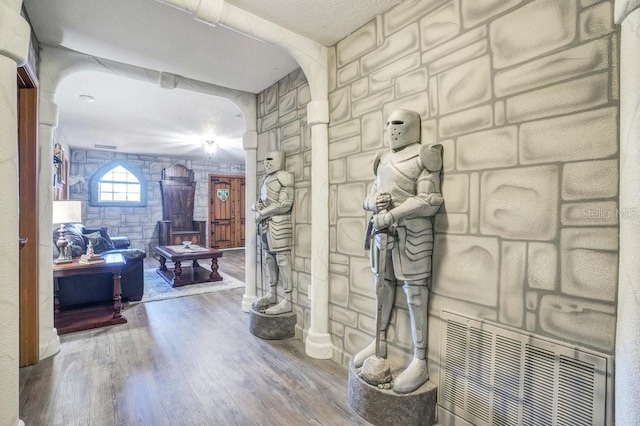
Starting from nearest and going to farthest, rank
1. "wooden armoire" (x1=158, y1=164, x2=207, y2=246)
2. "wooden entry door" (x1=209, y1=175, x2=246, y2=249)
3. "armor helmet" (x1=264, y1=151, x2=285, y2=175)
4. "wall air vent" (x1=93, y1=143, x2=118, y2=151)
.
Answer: "armor helmet" (x1=264, y1=151, x2=285, y2=175)
"wall air vent" (x1=93, y1=143, x2=118, y2=151)
"wooden armoire" (x1=158, y1=164, x2=207, y2=246)
"wooden entry door" (x1=209, y1=175, x2=246, y2=249)

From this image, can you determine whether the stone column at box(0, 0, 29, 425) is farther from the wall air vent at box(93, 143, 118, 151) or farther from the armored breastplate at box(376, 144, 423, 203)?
the wall air vent at box(93, 143, 118, 151)

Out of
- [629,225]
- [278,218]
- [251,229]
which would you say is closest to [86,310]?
[251,229]

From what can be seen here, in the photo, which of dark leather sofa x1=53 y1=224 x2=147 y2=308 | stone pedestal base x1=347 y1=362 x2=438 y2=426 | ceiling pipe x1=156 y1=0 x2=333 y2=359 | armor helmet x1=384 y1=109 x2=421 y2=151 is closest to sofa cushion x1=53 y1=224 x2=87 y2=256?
dark leather sofa x1=53 y1=224 x2=147 y2=308

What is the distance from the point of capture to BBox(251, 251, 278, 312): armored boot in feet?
9.09

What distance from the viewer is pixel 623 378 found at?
0.94m

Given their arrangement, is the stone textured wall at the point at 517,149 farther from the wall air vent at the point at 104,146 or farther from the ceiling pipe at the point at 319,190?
the wall air vent at the point at 104,146

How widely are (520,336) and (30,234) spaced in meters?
3.00

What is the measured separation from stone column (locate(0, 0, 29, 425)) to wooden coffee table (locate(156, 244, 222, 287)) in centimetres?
317

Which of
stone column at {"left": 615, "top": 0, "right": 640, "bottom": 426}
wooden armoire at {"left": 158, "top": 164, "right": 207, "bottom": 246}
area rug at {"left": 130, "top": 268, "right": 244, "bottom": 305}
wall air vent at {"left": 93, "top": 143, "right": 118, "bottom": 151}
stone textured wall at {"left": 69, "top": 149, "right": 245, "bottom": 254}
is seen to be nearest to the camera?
stone column at {"left": 615, "top": 0, "right": 640, "bottom": 426}

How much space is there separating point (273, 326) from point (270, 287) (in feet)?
1.18

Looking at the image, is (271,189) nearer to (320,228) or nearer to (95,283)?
(320,228)

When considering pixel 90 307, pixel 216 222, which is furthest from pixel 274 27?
pixel 216 222

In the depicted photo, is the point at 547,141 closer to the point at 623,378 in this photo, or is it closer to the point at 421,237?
the point at 421,237

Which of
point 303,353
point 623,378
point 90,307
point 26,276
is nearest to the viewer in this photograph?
point 623,378
